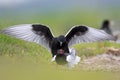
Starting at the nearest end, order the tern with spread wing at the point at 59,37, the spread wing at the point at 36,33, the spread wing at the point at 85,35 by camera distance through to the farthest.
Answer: the tern with spread wing at the point at 59,37 → the spread wing at the point at 36,33 → the spread wing at the point at 85,35

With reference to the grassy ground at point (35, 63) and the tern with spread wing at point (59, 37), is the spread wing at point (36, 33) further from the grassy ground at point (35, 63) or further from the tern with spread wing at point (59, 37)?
the grassy ground at point (35, 63)

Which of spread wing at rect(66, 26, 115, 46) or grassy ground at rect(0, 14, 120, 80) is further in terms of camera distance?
spread wing at rect(66, 26, 115, 46)

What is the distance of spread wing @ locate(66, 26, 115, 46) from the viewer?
11.8 metres

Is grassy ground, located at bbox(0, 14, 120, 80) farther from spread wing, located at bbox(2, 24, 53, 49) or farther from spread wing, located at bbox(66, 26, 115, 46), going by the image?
spread wing, located at bbox(66, 26, 115, 46)

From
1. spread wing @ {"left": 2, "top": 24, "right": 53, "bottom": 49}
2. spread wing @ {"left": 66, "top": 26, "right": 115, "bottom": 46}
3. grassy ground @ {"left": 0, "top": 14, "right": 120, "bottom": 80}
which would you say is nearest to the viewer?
grassy ground @ {"left": 0, "top": 14, "right": 120, "bottom": 80}

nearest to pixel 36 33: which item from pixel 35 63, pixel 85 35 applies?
pixel 85 35

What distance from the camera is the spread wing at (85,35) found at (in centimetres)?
1180

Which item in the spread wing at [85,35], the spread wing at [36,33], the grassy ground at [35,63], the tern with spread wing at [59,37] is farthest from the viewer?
the spread wing at [85,35]

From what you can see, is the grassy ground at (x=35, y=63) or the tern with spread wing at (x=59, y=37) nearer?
the grassy ground at (x=35, y=63)

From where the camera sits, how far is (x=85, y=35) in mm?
12039

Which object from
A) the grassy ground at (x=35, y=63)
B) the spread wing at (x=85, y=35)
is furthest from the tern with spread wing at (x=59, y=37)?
the grassy ground at (x=35, y=63)

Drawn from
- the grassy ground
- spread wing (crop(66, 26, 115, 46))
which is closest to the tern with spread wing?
spread wing (crop(66, 26, 115, 46))

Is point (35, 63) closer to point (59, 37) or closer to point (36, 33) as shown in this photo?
point (59, 37)

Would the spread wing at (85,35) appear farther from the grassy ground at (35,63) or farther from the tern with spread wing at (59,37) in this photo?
the grassy ground at (35,63)
